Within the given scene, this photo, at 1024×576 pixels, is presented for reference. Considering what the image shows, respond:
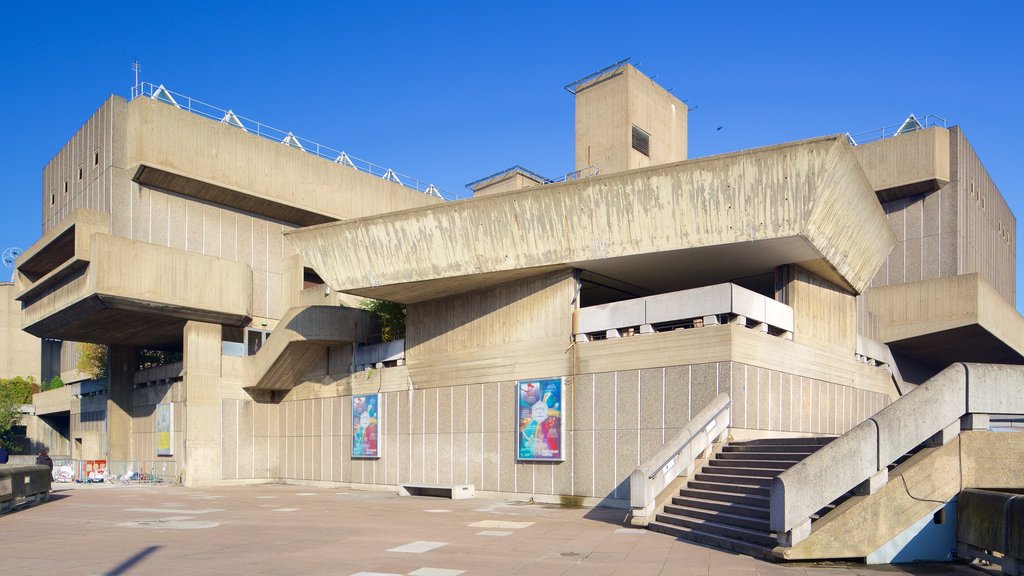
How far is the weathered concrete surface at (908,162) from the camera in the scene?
3738 cm

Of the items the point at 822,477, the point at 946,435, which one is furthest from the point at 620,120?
the point at 822,477

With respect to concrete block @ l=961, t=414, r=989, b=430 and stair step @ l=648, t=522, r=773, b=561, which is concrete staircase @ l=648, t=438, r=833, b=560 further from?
concrete block @ l=961, t=414, r=989, b=430

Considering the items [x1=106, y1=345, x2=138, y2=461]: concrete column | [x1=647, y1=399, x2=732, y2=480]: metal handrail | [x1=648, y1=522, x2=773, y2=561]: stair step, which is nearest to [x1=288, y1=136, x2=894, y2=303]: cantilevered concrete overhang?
[x1=647, y1=399, x2=732, y2=480]: metal handrail

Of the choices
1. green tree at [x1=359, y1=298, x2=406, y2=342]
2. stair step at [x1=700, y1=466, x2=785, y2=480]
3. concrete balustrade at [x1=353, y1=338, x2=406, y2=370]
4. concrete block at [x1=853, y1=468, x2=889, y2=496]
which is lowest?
stair step at [x1=700, y1=466, x2=785, y2=480]

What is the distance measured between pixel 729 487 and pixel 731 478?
0.50 metres

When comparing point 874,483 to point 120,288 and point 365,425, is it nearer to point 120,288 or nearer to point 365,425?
point 365,425

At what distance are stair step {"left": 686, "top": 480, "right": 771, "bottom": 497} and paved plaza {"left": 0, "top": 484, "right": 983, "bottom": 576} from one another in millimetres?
1659

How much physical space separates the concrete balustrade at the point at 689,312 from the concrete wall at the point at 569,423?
1284 mm

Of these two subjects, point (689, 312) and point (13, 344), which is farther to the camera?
point (13, 344)

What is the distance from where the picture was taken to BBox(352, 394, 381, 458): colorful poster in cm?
2949

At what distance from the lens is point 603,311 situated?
875 inches

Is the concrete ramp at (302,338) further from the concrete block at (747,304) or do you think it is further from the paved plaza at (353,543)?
the concrete block at (747,304)

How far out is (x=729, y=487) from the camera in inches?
601

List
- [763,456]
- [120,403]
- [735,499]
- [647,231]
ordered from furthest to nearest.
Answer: [120,403] < [647,231] < [763,456] < [735,499]
